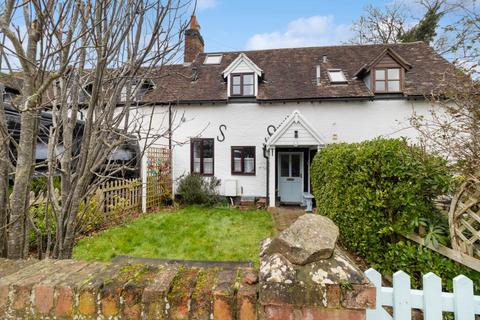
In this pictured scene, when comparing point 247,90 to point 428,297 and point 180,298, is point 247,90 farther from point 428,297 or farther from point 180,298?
point 180,298

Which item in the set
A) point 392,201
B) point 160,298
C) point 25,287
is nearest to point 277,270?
point 160,298

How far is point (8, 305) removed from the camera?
132 cm

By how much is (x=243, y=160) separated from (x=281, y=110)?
2952 mm

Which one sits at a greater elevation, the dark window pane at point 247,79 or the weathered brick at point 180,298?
the dark window pane at point 247,79

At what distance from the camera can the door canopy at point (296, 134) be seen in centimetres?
1057

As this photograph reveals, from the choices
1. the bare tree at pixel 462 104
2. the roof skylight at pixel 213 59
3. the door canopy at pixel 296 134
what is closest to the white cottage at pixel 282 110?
the door canopy at pixel 296 134

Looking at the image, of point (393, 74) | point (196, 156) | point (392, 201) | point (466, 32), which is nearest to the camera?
point (392, 201)

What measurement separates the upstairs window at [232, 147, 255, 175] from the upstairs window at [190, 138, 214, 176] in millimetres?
1134

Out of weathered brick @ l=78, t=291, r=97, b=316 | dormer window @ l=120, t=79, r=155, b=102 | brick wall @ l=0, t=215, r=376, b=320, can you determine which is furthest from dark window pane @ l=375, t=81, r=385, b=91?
weathered brick @ l=78, t=291, r=97, b=316

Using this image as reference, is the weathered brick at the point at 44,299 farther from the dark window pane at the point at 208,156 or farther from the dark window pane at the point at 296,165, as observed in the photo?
the dark window pane at the point at 296,165

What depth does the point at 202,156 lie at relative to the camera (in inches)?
503

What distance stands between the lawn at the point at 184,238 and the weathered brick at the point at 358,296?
4.23 meters

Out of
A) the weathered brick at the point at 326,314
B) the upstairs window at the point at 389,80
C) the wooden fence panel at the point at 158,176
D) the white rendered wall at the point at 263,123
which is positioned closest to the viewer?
the weathered brick at the point at 326,314

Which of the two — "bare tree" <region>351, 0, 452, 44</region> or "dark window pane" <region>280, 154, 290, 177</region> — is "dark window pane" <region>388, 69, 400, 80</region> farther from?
"bare tree" <region>351, 0, 452, 44</region>
